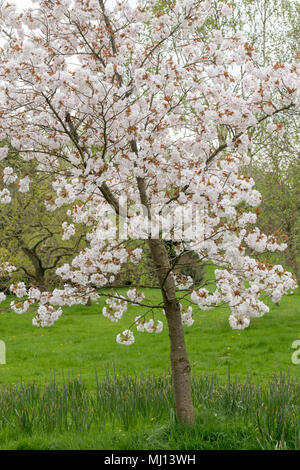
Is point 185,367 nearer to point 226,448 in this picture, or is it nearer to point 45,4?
point 226,448

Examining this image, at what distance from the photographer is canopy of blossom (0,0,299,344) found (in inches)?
236

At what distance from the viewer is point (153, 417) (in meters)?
6.70

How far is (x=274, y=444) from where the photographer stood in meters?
5.52

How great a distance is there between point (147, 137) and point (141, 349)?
348 inches

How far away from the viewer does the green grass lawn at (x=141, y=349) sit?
11.7 m

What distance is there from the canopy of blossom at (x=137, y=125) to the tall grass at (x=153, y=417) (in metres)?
0.97

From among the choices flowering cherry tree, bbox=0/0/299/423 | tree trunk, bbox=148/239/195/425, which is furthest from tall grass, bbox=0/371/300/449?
flowering cherry tree, bbox=0/0/299/423

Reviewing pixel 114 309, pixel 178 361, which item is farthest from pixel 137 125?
pixel 178 361

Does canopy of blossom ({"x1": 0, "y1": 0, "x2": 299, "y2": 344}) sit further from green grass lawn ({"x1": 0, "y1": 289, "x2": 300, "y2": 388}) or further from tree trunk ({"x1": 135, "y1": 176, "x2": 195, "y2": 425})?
green grass lawn ({"x1": 0, "y1": 289, "x2": 300, "y2": 388})

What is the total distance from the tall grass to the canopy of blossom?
975 millimetres

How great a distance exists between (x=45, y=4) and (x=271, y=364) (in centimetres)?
881

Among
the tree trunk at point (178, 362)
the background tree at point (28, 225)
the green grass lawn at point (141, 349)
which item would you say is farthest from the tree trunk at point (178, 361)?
the background tree at point (28, 225)

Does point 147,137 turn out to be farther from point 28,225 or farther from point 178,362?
point 28,225
